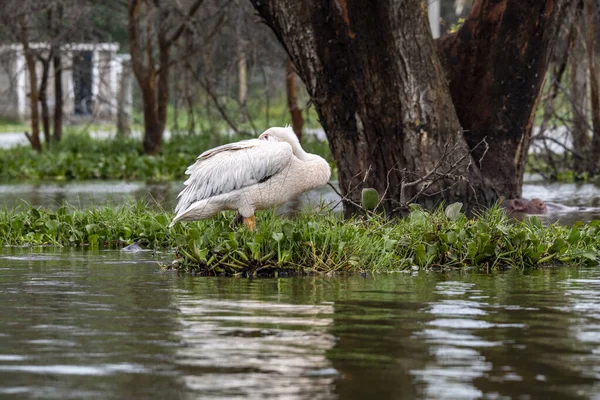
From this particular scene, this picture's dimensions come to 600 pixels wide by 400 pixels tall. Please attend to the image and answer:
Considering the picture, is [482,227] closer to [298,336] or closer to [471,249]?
[471,249]

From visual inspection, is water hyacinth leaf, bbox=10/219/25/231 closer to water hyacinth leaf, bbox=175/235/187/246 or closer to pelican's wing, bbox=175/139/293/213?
pelican's wing, bbox=175/139/293/213

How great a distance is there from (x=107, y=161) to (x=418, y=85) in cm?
1213

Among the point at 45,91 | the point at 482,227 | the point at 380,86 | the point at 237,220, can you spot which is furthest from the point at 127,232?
the point at 45,91

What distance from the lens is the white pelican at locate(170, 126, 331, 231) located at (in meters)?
10.2

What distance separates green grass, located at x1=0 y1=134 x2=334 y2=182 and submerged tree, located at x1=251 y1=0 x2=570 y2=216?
8.88 meters

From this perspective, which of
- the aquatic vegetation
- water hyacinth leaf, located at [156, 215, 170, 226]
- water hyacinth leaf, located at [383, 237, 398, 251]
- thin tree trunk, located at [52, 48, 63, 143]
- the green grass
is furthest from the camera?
thin tree trunk, located at [52, 48, 63, 143]

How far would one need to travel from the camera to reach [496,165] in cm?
1480

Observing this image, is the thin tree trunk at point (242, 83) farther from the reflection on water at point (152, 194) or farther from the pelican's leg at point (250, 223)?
the pelican's leg at point (250, 223)

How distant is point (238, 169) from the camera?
1031 centimetres

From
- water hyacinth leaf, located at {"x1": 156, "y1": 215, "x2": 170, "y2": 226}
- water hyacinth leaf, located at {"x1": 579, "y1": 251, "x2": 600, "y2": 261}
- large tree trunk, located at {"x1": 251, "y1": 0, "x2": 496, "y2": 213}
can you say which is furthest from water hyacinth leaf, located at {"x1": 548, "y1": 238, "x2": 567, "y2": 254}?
water hyacinth leaf, located at {"x1": 156, "y1": 215, "x2": 170, "y2": 226}

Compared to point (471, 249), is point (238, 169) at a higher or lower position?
higher

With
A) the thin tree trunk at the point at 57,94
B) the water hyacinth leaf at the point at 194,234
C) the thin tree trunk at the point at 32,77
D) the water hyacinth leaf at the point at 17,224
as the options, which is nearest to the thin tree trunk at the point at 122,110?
the thin tree trunk at the point at 57,94

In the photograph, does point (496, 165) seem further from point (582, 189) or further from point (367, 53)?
point (582, 189)

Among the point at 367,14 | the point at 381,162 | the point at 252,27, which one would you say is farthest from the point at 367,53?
the point at 252,27
